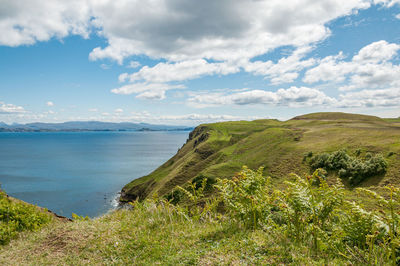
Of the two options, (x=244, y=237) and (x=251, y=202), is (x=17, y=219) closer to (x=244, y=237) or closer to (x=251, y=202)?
(x=244, y=237)

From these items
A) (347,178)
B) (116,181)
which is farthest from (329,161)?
(116,181)

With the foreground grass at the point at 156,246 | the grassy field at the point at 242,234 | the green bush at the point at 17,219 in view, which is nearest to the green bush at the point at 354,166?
the grassy field at the point at 242,234

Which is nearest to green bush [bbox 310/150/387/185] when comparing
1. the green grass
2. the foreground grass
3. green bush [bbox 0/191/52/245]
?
the green grass

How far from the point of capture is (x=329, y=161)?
115 feet

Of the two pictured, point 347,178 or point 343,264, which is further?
point 347,178

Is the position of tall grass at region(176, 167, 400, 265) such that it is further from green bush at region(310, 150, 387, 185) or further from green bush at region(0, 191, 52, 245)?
green bush at region(310, 150, 387, 185)

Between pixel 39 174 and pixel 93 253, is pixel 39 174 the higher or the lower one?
the lower one

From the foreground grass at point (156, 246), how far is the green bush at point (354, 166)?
28944mm

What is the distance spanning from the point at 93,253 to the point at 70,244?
90 centimetres

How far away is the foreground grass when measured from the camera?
539 cm

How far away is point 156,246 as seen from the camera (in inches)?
244

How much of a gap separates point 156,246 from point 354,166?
32862 millimetres

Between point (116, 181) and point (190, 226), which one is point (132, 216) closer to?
point (190, 226)

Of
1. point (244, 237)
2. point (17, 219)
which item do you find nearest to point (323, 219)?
point (244, 237)
